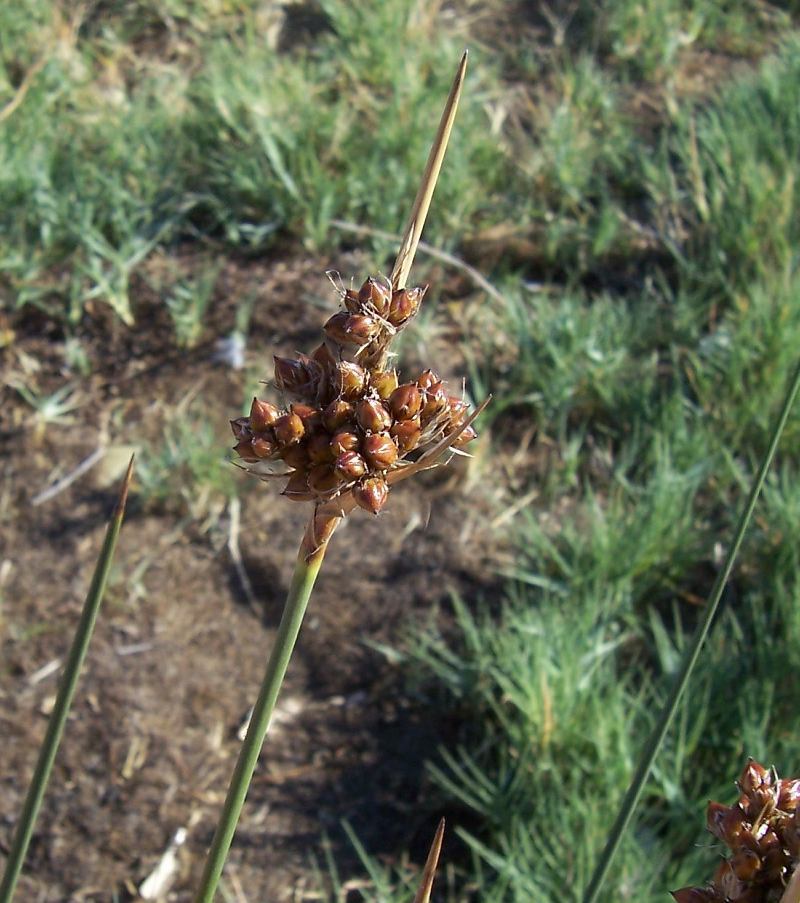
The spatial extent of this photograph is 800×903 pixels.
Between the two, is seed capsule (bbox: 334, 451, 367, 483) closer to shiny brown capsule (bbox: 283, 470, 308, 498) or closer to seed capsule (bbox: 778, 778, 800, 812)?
shiny brown capsule (bbox: 283, 470, 308, 498)

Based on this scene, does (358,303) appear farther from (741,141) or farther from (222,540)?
(741,141)

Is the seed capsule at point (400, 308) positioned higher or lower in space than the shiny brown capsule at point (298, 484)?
higher

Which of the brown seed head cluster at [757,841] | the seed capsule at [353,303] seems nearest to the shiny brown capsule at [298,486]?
the seed capsule at [353,303]

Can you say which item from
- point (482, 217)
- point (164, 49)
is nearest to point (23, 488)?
point (482, 217)

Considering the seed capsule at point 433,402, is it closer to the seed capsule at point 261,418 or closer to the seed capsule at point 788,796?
the seed capsule at point 261,418

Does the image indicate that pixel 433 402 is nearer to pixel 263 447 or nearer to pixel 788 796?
pixel 263 447

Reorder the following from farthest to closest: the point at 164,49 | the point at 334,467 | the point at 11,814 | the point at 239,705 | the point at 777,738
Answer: the point at 164,49, the point at 239,705, the point at 11,814, the point at 777,738, the point at 334,467

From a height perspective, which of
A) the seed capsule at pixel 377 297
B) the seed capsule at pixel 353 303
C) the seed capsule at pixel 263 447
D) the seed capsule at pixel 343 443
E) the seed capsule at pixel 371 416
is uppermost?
the seed capsule at pixel 377 297
